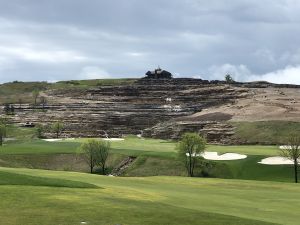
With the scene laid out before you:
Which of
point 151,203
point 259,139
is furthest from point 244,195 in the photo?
point 259,139

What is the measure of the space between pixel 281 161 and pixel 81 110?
8498 cm

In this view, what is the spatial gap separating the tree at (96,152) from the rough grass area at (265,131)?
112ft

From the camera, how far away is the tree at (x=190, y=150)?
2990 inches

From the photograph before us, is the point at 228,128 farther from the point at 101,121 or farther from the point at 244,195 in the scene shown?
the point at 244,195

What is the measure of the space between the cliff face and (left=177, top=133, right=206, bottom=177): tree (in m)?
30.1

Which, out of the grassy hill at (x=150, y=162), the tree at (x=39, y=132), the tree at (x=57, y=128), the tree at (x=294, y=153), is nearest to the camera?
the tree at (x=294, y=153)

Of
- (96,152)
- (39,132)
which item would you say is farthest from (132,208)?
(39,132)

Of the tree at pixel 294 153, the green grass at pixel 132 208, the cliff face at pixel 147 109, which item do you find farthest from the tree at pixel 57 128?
the green grass at pixel 132 208

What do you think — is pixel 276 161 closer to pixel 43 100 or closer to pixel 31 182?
pixel 31 182

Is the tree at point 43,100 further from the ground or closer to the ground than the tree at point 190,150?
further from the ground

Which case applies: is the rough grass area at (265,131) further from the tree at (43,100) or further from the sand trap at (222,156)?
the tree at (43,100)

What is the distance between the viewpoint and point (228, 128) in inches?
4363

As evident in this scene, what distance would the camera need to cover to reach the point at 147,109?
6014 inches

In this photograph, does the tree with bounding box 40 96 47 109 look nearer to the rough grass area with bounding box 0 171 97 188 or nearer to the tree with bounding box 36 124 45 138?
the tree with bounding box 36 124 45 138
